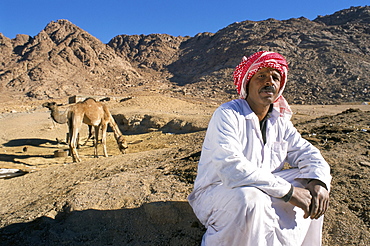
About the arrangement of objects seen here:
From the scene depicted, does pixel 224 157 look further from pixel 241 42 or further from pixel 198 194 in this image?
pixel 241 42

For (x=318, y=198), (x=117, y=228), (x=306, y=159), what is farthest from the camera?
(x=117, y=228)

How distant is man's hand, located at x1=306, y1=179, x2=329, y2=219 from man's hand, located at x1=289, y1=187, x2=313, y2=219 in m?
0.04

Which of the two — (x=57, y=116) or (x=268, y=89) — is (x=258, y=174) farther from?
(x=57, y=116)

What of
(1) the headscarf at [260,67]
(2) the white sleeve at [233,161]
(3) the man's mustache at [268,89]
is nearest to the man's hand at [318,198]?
(2) the white sleeve at [233,161]

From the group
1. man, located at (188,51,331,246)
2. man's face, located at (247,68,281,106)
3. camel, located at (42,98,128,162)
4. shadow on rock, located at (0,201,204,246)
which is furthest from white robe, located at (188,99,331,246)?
camel, located at (42,98,128,162)

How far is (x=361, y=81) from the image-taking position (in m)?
25.2

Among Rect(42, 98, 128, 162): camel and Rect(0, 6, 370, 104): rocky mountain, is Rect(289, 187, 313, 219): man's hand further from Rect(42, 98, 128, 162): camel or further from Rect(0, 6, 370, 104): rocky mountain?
Rect(0, 6, 370, 104): rocky mountain

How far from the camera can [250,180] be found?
172cm

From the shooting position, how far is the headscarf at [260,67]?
2127 mm

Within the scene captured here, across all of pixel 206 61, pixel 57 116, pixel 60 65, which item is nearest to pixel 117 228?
pixel 57 116

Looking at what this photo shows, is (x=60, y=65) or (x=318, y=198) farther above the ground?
(x=60, y=65)

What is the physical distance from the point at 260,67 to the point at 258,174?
0.91 metres

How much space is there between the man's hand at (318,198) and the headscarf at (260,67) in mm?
671

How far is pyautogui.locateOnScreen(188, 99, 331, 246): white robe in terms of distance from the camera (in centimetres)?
169
